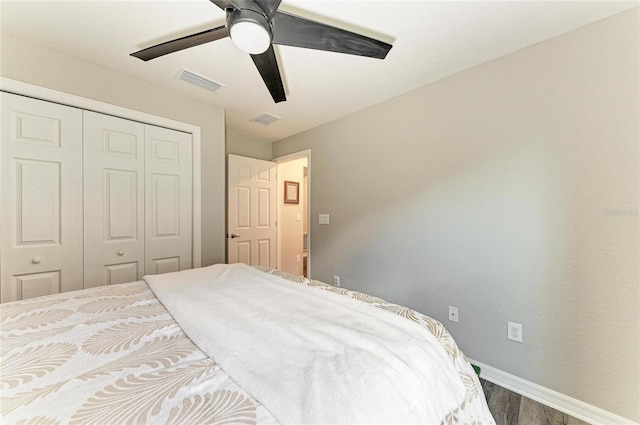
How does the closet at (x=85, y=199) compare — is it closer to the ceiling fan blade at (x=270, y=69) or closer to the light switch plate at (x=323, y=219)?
the ceiling fan blade at (x=270, y=69)

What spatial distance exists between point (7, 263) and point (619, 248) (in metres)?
3.86

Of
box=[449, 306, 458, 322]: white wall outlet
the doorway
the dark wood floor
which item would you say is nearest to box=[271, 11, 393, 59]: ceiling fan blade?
box=[449, 306, 458, 322]: white wall outlet

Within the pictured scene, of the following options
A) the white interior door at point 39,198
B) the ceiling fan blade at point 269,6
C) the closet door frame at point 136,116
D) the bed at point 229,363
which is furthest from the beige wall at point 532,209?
the white interior door at point 39,198

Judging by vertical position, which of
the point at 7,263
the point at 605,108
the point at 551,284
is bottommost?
the point at 551,284

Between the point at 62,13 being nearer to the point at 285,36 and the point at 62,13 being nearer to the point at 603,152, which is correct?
the point at 285,36

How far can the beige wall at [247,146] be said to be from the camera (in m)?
3.47

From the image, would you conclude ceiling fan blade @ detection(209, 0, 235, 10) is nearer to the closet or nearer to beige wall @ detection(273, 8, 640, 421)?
the closet

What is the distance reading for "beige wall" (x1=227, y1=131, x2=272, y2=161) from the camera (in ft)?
11.4

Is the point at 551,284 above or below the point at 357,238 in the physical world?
below

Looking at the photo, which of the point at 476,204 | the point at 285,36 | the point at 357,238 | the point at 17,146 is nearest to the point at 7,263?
the point at 17,146

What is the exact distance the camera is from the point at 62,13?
58.6 inches

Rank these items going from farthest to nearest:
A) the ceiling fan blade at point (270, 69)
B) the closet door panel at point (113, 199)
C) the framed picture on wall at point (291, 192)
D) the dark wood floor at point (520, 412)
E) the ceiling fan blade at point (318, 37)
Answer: the framed picture on wall at point (291, 192)
the closet door panel at point (113, 199)
the dark wood floor at point (520, 412)
the ceiling fan blade at point (270, 69)
the ceiling fan blade at point (318, 37)

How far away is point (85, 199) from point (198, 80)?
4.44 feet

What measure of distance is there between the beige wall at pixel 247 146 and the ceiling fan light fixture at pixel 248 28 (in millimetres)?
2481
